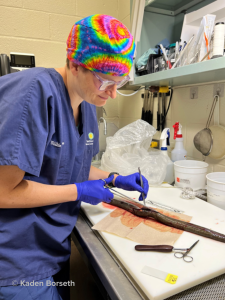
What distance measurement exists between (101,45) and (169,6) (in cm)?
115

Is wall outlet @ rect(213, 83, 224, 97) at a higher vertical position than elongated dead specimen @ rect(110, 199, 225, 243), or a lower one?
higher

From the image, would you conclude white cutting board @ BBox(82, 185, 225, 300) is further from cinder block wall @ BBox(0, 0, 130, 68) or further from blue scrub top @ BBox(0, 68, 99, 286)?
cinder block wall @ BBox(0, 0, 130, 68)

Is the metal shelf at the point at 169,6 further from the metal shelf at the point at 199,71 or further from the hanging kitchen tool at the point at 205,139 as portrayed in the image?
the hanging kitchen tool at the point at 205,139

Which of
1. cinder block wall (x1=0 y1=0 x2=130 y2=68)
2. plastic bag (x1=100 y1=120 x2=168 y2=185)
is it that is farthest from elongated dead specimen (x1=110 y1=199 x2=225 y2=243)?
cinder block wall (x1=0 y1=0 x2=130 y2=68)

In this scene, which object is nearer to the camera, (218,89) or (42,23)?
(218,89)

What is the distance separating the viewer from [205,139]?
1298 millimetres

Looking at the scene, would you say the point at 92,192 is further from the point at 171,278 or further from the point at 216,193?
the point at 216,193

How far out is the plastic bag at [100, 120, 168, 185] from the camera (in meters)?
1.34

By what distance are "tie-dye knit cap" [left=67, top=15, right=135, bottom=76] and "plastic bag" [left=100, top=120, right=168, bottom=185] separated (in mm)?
744

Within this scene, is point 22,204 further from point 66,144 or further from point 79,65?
point 79,65

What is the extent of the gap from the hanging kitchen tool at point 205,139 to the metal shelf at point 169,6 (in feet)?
2.22

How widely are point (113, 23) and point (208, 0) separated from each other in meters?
0.93

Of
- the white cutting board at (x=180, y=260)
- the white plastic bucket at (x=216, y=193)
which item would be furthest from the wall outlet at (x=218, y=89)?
the white cutting board at (x=180, y=260)

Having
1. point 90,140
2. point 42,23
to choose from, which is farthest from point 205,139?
point 42,23
